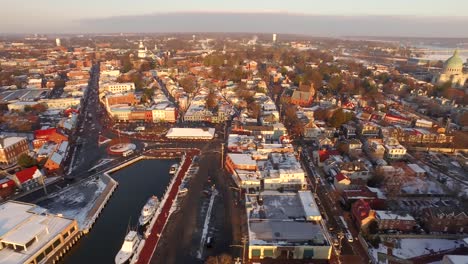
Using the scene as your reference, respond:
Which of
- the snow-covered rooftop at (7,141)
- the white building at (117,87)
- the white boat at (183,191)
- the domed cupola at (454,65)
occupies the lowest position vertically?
the white boat at (183,191)

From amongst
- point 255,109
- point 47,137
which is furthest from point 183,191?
point 255,109

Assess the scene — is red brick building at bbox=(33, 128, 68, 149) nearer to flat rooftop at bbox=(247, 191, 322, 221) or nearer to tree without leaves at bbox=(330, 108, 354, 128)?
flat rooftop at bbox=(247, 191, 322, 221)

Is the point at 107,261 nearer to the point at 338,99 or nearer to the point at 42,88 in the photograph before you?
the point at 338,99

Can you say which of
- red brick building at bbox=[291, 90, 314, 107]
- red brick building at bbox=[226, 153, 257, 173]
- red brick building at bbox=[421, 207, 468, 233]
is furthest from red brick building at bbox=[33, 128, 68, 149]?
red brick building at bbox=[421, 207, 468, 233]

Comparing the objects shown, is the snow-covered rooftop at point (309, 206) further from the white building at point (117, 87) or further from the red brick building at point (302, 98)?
the white building at point (117, 87)

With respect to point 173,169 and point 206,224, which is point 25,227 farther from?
point 173,169

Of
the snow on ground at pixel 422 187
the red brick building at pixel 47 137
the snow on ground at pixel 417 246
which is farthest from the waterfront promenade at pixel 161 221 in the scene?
the snow on ground at pixel 422 187
